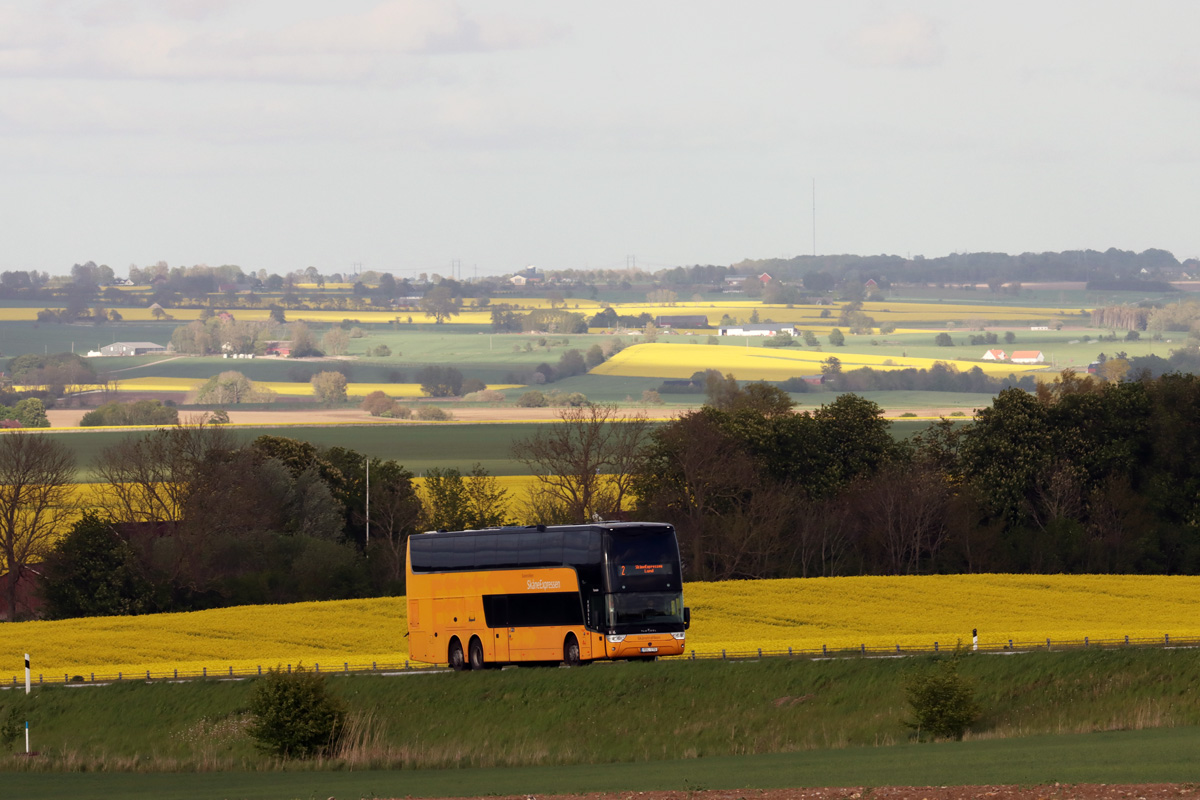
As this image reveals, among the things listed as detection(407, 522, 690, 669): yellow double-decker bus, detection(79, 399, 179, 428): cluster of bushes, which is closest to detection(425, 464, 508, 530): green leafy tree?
detection(407, 522, 690, 669): yellow double-decker bus

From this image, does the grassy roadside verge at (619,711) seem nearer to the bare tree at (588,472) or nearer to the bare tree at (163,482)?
the bare tree at (163,482)

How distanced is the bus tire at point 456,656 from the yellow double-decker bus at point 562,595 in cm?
3

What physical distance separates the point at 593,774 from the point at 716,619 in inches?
1002

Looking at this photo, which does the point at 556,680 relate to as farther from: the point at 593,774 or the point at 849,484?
the point at 849,484

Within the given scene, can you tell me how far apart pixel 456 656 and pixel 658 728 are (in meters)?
10.8

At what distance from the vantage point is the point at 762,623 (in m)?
55.9

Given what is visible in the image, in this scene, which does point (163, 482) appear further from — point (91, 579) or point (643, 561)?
point (643, 561)

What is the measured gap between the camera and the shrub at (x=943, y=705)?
35.7 metres

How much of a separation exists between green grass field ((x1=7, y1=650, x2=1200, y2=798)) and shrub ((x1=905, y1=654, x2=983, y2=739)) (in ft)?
1.65

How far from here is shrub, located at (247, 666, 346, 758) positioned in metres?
37.5

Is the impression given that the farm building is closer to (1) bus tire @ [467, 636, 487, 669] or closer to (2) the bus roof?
(1) bus tire @ [467, 636, 487, 669]

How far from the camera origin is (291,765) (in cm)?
3656

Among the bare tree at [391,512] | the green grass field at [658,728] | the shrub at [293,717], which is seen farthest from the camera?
the bare tree at [391,512]

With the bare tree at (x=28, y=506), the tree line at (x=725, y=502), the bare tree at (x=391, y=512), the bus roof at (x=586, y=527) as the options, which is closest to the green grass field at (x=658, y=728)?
the bus roof at (x=586, y=527)
